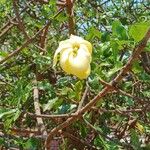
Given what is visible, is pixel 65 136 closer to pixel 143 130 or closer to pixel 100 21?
pixel 143 130

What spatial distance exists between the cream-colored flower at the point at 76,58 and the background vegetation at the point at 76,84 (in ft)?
0.35

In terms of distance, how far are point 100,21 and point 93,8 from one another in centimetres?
20

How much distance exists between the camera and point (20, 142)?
7.25 ft

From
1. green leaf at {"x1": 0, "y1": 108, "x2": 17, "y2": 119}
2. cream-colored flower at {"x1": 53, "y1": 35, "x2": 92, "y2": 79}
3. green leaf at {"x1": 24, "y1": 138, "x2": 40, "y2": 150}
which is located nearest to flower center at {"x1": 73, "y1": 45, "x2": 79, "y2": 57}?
cream-colored flower at {"x1": 53, "y1": 35, "x2": 92, "y2": 79}

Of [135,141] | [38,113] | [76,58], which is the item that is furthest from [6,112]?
[76,58]

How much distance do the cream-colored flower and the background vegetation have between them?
0.11m

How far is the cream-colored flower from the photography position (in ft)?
3.78

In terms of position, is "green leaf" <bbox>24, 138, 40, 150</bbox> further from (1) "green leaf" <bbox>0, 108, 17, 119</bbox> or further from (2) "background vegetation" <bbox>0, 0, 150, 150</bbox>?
(1) "green leaf" <bbox>0, 108, 17, 119</bbox>

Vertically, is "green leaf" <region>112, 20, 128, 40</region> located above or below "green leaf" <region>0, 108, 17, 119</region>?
above

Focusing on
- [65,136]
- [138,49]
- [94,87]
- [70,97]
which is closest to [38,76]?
[65,136]

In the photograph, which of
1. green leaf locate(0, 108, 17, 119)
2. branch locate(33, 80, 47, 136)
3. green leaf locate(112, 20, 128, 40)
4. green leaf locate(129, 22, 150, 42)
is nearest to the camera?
green leaf locate(129, 22, 150, 42)

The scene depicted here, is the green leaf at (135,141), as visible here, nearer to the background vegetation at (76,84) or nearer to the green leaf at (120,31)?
the background vegetation at (76,84)

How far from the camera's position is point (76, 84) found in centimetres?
179

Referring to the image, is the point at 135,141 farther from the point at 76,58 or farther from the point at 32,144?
the point at 76,58
